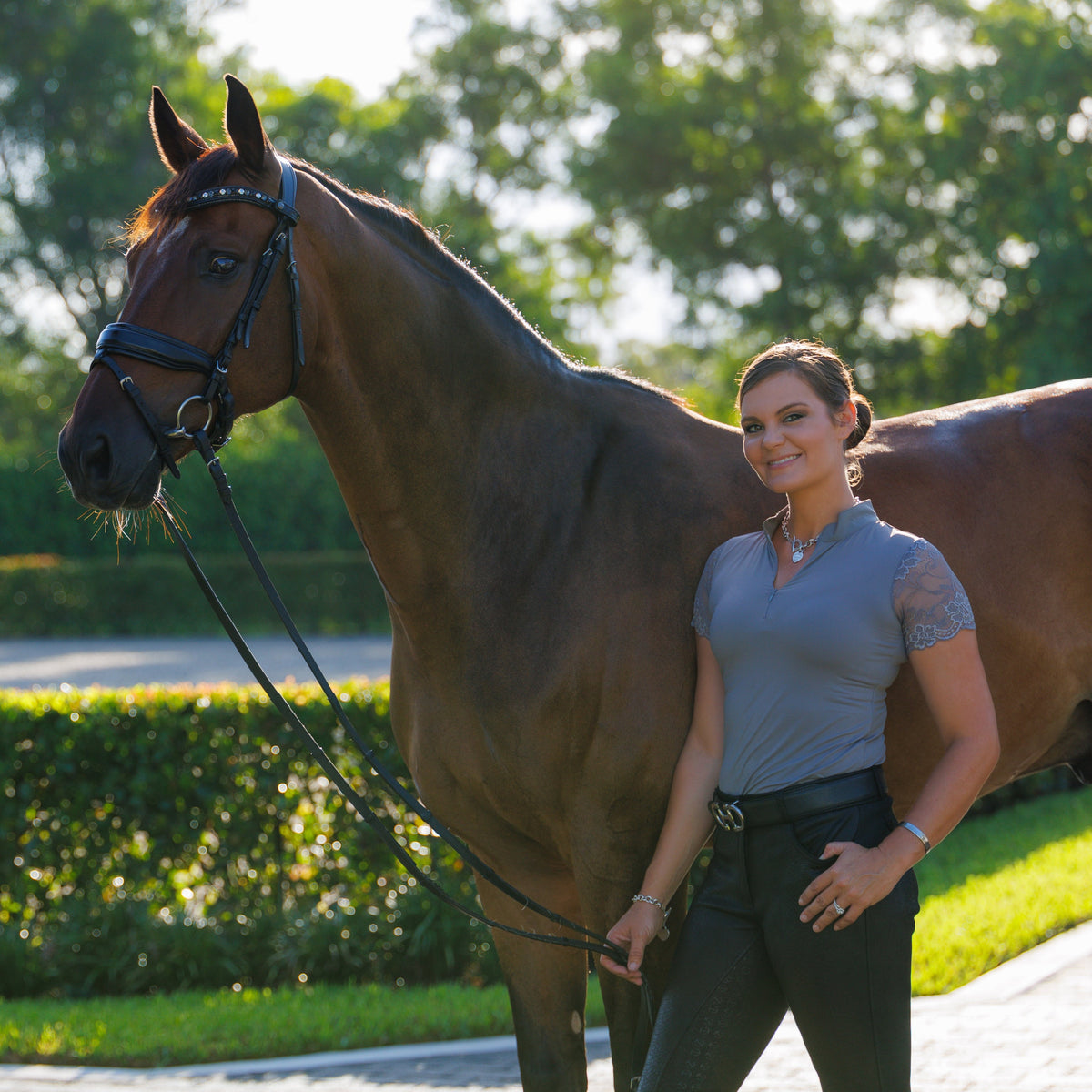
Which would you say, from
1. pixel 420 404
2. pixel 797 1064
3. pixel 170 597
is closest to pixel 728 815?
pixel 420 404

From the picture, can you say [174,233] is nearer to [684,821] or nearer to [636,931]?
[684,821]

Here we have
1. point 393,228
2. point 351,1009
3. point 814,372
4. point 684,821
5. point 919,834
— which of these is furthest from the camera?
point 351,1009

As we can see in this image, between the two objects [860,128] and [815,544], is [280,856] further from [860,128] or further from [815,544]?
[860,128]

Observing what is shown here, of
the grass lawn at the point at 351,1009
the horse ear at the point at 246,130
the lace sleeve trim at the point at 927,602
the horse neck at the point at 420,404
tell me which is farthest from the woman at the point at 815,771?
the grass lawn at the point at 351,1009

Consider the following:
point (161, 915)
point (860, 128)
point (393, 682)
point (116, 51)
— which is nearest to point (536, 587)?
point (393, 682)

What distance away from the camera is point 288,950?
19.4 ft

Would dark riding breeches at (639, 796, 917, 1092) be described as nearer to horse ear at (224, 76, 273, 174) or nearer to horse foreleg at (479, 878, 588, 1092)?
horse foreleg at (479, 878, 588, 1092)

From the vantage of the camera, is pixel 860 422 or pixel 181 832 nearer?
pixel 860 422

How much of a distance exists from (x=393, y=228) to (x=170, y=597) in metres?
22.0

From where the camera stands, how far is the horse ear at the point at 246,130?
2369 mm

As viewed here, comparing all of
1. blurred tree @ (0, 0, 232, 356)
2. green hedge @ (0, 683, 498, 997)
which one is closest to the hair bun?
green hedge @ (0, 683, 498, 997)

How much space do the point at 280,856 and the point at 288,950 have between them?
500mm

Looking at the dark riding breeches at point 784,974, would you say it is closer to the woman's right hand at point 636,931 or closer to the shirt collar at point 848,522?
the woman's right hand at point 636,931

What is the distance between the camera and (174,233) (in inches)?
92.7
